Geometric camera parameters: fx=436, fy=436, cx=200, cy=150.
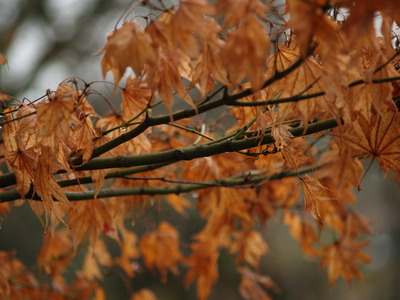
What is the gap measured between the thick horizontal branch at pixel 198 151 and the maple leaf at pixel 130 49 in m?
0.19

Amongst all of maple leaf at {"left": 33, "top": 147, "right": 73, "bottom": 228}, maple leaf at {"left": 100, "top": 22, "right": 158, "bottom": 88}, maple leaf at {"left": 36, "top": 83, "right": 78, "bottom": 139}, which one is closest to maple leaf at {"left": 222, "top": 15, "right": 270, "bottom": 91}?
maple leaf at {"left": 100, "top": 22, "right": 158, "bottom": 88}

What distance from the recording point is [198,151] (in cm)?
72

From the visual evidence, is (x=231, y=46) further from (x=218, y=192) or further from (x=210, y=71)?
(x=218, y=192)

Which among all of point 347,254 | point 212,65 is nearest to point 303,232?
point 347,254

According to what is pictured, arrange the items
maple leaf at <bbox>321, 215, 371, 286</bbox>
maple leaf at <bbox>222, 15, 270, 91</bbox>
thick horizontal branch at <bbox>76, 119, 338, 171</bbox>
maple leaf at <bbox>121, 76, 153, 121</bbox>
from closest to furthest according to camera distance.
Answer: maple leaf at <bbox>222, 15, 270, 91</bbox> < thick horizontal branch at <bbox>76, 119, 338, 171</bbox> < maple leaf at <bbox>121, 76, 153, 121</bbox> < maple leaf at <bbox>321, 215, 371, 286</bbox>

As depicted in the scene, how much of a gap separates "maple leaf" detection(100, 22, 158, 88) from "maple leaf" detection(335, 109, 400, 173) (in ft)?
1.10

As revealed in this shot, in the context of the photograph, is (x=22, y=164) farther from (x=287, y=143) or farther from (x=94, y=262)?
(x=94, y=262)

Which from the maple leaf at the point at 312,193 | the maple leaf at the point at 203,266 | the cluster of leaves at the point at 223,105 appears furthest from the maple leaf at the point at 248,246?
the maple leaf at the point at 312,193

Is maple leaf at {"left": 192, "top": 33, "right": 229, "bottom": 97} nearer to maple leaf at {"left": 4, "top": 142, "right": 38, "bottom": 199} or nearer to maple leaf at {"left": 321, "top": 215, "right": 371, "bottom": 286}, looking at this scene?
maple leaf at {"left": 4, "top": 142, "right": 38, "bottom": 199}

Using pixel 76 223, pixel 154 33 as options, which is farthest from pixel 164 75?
pixel 76 223

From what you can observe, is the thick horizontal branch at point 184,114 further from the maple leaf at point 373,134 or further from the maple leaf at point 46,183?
the maple leaf at point 373,134

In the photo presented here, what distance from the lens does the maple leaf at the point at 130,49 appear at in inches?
22.1

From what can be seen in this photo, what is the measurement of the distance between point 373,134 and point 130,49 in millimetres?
417

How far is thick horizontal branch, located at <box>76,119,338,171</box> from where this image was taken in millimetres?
708
